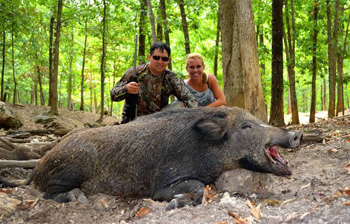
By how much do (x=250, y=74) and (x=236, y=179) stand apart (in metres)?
2.35

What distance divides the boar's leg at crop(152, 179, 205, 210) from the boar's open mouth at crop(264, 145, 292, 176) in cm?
81

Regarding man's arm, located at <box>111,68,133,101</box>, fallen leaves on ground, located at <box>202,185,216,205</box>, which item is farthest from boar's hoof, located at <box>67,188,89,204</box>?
man's arm, located at <box>111,68,133,101</box>

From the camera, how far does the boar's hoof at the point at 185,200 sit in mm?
2930

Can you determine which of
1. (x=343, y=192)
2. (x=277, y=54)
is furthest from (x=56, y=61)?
(x=343, y=192)

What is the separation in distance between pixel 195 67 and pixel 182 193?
271cm

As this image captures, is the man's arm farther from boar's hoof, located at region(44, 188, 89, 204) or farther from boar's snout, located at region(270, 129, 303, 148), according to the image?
boar's snout, located at region(270, 129, 303, 148)

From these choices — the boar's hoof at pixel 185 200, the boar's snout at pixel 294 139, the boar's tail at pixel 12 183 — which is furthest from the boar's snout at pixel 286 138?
the boar's tail at pixel 12 183

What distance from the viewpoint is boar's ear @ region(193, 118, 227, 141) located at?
3402 millimetres

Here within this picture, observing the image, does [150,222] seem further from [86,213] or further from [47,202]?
[47,202]

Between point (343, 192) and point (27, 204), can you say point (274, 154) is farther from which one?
point (27, 204)

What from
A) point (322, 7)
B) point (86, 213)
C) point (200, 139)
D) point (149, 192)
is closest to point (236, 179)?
point (200, 139)

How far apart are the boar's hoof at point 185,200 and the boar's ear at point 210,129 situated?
0.63 meters

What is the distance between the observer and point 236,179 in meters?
3.32

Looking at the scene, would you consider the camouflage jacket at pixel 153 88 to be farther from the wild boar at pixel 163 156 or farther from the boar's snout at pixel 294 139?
the boar's snout at pixel 294 139
